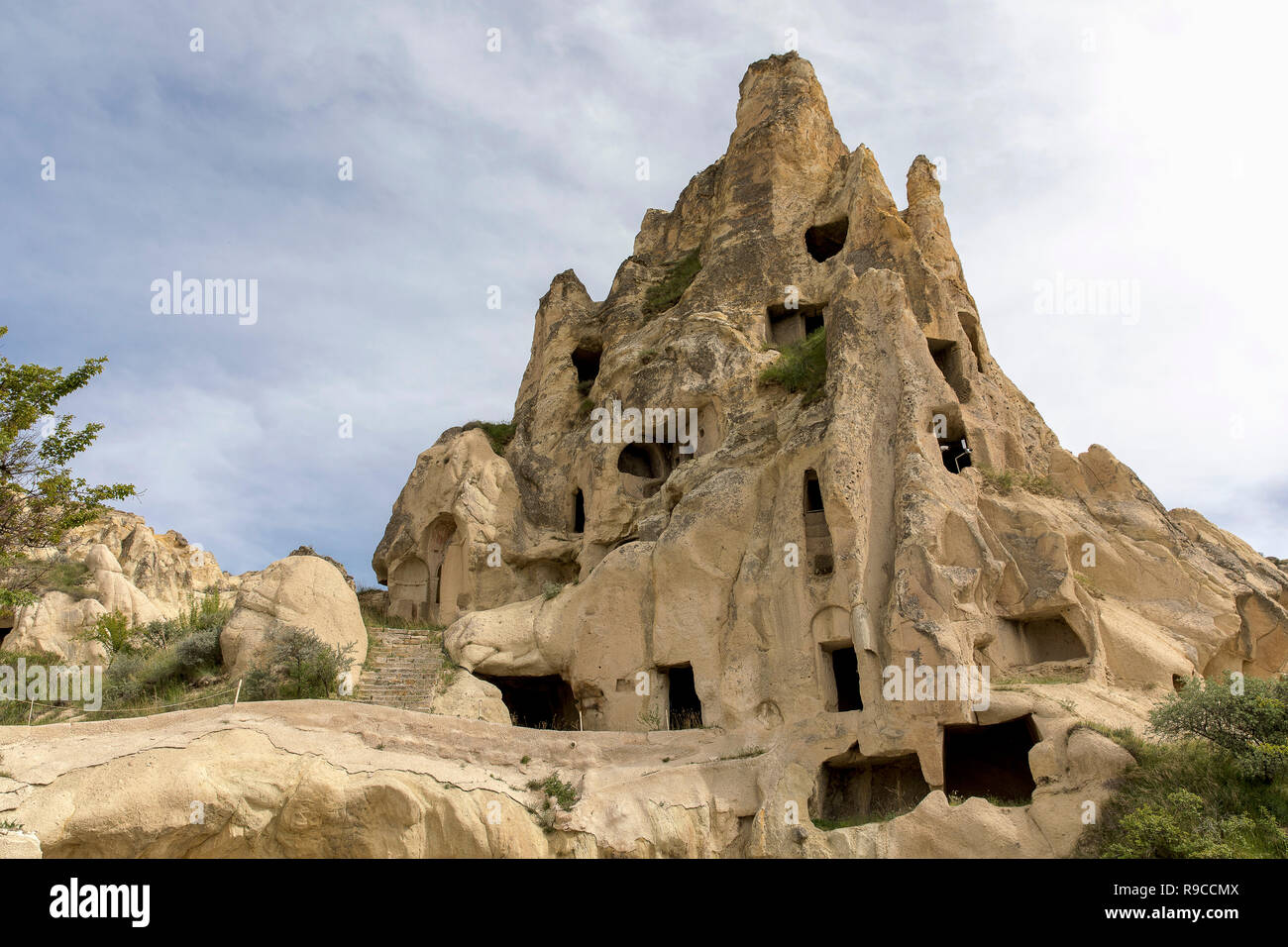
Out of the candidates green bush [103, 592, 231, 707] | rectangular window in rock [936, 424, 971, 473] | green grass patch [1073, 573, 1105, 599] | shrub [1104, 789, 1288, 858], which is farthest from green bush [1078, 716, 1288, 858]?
green bush [103, 592, 231, 707]

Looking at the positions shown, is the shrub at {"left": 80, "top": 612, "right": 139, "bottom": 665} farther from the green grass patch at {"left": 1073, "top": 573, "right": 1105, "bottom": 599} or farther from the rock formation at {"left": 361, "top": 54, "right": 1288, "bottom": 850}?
the green grass patch at {"left": 1073, "top": 573, "right": 1105, "bottom": 599}

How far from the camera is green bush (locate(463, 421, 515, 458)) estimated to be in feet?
95.4

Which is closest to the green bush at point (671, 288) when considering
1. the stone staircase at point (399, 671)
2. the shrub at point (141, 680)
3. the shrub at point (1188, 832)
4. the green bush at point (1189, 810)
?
the stone staircase at point (399, 671)

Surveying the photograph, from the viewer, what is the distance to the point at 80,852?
11.4 meters

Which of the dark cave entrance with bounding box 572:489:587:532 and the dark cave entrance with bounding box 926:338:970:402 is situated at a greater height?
the dark cave entrance with bounding box 926:338:970:402

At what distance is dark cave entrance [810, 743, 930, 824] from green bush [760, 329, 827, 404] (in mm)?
8254

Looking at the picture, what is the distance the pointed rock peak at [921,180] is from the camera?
88.4ft

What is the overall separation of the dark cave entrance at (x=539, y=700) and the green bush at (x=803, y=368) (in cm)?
840

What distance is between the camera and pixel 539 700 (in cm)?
2312

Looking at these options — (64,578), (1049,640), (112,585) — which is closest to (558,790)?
(1049,640)

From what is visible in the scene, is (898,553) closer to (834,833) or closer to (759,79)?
(834,833)

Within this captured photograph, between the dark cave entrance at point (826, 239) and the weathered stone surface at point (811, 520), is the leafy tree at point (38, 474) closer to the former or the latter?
the weathered stone surface at point (811, 520)
